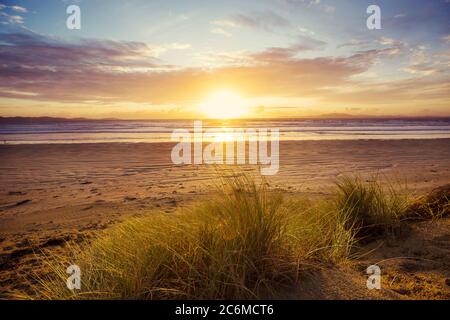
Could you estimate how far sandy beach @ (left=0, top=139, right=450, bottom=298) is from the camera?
4820 mm

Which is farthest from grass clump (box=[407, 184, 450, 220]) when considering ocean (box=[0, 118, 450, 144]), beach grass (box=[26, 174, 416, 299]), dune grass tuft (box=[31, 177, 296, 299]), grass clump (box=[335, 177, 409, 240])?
ocean (box=[0, 118, 450, 144])

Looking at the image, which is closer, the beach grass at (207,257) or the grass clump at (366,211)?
the beach grass at (207,257)

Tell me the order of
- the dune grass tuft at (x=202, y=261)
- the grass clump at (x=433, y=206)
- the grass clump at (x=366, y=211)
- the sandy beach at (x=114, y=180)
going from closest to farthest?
1. the dune grass tuft at (x=202, y=261)
2. the grass clump at (x=366, y=211)
3. the grass clump at (x=433, y=206)
4. the sandy beach at (x=114, y=180)

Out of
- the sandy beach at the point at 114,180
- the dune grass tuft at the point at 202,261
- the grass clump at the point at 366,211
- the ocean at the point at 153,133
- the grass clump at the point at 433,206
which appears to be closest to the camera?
the dune grass tuft at the point at 202,261

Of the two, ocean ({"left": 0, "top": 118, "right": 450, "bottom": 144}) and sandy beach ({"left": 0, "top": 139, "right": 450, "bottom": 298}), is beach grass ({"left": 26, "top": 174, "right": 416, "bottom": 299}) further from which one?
ocean ({"left": 0, "top": 118, "right": 450, "bottom": 144})

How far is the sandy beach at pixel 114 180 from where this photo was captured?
4820 mm

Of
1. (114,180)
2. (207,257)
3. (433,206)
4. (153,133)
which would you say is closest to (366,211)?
(433,206)

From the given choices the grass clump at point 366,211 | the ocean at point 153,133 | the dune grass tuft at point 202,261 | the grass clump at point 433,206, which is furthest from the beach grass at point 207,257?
the ocean at point 153,133

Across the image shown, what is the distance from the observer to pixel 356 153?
46.9ft

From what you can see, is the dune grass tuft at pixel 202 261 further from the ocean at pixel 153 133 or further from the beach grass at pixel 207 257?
the ocean at pixel 153 133

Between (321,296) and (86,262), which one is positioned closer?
(321,296)

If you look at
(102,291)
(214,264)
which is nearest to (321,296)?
(214,264)
